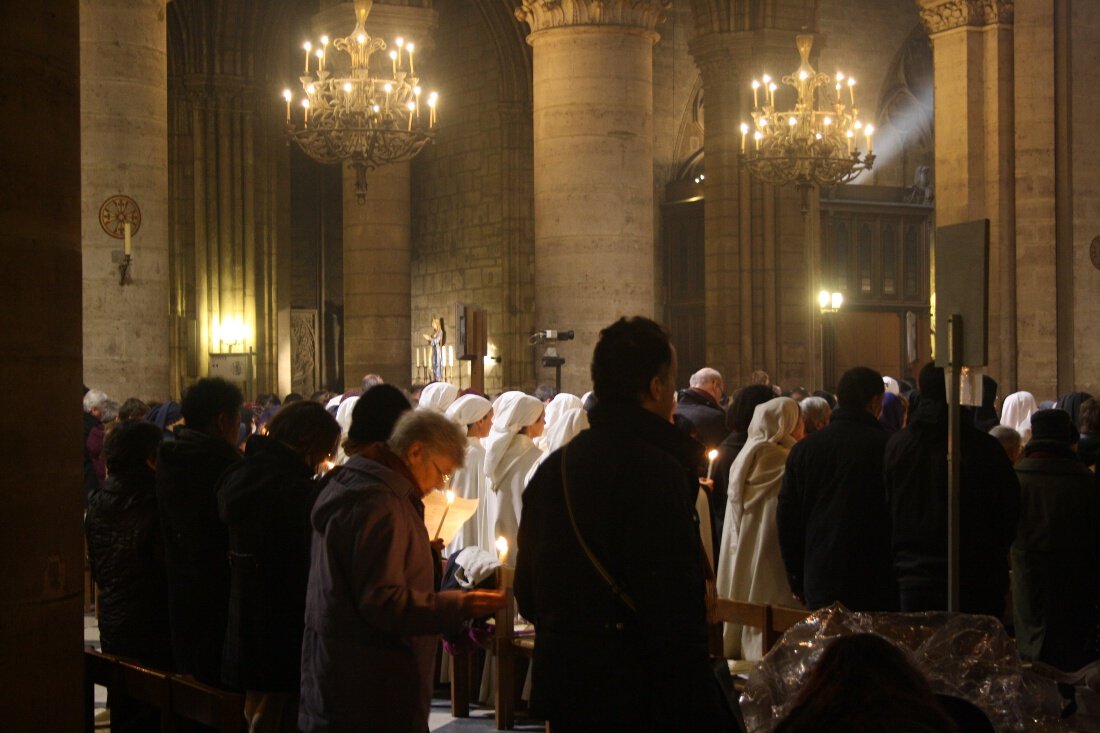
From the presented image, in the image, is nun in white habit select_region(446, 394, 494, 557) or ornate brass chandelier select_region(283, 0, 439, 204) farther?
ornate brass chandelier select_region(283, 0, 439, 204)

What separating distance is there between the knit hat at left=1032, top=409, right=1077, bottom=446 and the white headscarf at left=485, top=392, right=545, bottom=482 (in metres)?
2.50

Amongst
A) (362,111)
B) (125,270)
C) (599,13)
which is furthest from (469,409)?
(599,13)

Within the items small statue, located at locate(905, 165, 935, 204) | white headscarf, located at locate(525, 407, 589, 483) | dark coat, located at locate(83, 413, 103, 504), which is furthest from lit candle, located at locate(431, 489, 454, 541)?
small statue, located at locate(905, 165, 935, 204)

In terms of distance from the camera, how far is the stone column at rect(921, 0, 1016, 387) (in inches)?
631

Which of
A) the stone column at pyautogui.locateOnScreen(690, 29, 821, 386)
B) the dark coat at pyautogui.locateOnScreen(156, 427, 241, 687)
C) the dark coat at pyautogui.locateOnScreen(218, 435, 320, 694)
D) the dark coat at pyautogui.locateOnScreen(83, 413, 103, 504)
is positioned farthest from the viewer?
the stone column at pyautogui.locateOnScreen(690, 29, 821, 386)

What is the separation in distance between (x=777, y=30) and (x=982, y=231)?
15225 millimetres

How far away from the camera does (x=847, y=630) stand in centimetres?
429

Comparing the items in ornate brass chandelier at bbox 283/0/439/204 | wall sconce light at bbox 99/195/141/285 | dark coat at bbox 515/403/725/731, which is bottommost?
dark coat at bbox 515/403/725/731

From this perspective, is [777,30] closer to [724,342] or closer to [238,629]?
[724,342]

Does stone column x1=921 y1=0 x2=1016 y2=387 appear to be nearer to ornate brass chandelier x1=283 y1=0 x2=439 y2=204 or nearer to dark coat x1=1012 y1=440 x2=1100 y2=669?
ornate brass chandelier x1=283 y1=0 x2=439 y2=204

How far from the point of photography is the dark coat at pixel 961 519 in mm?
5863

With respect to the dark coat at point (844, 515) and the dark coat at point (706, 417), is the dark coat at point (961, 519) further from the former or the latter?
the dark coat at point (706, 417)

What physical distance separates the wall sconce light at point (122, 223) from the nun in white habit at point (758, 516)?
5.86 metres

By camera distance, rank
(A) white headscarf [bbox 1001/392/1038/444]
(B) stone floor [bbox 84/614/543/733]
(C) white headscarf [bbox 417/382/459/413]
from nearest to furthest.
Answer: (B) stone floor [bbox 84/614/543/733] < (C) white headscarf [bbox 417/382/459/413] < (A) white headscarf [bbox 1001/392/1038/444]
